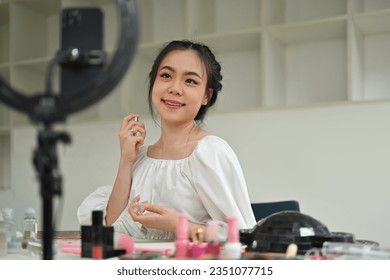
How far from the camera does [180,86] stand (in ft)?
3.01

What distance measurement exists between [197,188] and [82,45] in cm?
50

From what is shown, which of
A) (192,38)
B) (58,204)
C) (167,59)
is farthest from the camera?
(192,38)

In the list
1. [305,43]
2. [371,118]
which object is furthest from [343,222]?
[305,43]

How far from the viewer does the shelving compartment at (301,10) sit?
1.32 m

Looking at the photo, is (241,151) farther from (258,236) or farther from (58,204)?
(58,204)

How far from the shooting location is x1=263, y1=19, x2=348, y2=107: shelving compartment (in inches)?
50.1

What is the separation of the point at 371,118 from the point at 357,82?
76mm

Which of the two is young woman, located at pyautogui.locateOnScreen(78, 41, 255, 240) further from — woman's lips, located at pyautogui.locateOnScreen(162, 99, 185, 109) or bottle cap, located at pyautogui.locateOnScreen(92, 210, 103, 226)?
bottle cap, located at pyautogui.locateOnScreen(92, 210, 103, 226)

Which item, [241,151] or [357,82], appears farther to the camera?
[241,151]

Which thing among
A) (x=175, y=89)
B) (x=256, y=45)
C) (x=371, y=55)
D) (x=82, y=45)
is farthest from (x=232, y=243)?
(x=256, y=45)

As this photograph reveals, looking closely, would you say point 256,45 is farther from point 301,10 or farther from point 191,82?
point 191,82

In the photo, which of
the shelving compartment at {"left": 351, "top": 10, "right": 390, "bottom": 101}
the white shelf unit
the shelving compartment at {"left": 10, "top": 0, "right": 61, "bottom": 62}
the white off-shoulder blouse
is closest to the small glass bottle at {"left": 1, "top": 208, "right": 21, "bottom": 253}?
the white off-shoulder blouse

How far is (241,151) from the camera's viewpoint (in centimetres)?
137

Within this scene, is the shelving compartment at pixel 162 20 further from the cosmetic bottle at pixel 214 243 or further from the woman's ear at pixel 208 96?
the cosmetic bottle at pixel 214 243
